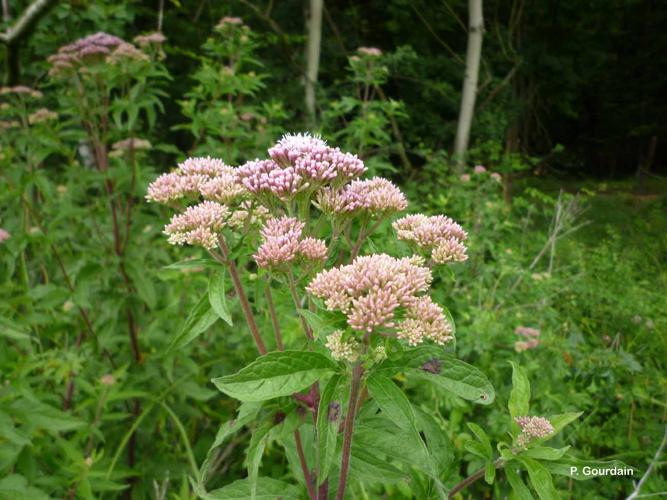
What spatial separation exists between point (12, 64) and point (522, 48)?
11.0m

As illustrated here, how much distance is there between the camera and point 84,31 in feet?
16.8

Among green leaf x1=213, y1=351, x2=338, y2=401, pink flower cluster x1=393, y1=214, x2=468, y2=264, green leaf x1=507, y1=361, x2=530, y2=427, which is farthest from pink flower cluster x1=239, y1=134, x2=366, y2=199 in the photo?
green leaf x1=507, y1=361, x2=530, y2=427

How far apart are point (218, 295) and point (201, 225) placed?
20 centimetres

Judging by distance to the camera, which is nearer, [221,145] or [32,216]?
[32,216]

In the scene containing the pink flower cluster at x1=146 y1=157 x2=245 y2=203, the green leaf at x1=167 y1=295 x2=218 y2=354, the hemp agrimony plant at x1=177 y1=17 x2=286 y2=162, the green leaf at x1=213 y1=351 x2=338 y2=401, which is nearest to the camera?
the green leaf at x1=213 y1=351 x2=338 y2=401

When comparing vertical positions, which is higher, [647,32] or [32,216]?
[647,32]

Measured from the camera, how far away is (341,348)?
107 cm

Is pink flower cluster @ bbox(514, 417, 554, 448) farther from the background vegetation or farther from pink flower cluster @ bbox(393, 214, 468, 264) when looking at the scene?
pink flower cluster @ bbox(393, 214, 468, 264)

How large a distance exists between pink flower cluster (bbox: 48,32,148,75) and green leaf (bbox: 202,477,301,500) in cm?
263

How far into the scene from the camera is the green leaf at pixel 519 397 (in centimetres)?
133

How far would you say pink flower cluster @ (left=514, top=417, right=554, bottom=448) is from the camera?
4.14 ft

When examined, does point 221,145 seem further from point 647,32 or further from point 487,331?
point 647,32

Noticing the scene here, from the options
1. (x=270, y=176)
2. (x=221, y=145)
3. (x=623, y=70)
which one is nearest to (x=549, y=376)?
(x=270, y=176)

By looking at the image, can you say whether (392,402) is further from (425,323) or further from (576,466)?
(576,466)
